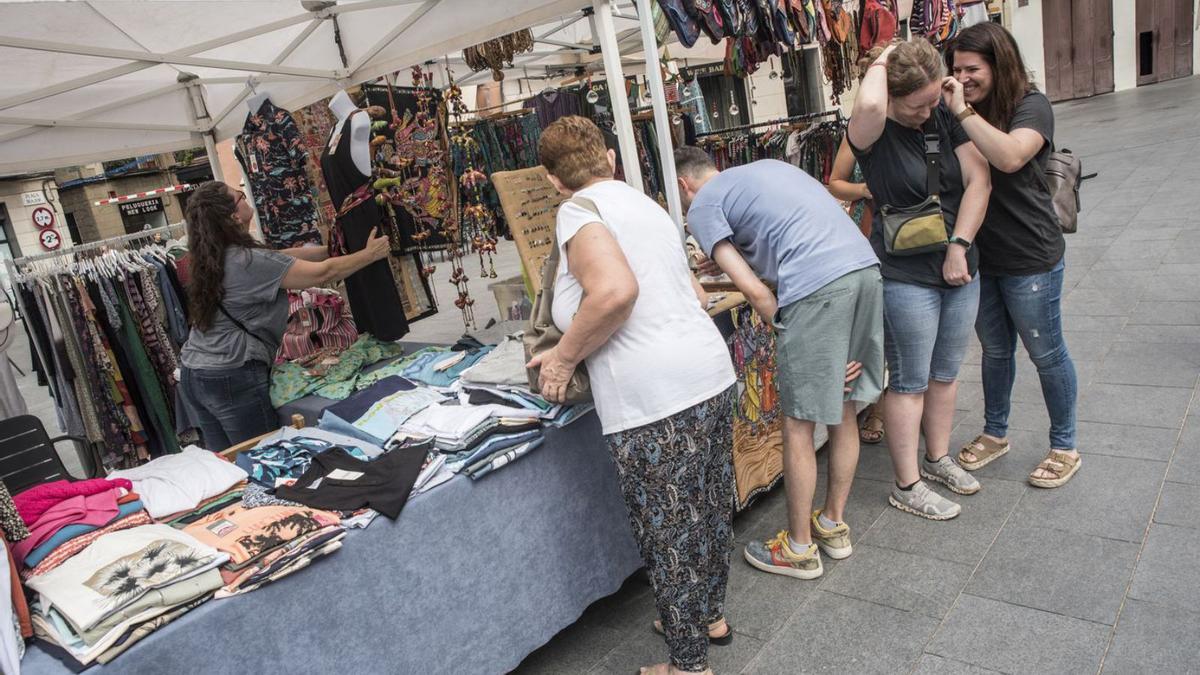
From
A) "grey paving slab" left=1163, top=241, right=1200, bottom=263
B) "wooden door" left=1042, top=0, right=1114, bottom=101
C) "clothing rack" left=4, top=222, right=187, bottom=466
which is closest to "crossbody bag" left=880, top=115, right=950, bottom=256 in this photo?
"clothing rack" left=4, top=222, right=187, bottom=466

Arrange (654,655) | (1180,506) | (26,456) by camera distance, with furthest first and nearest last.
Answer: (26,456) → (1180,506) → (654,655)

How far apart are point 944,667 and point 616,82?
2230 millimetres

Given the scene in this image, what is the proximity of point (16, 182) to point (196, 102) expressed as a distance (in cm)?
1612

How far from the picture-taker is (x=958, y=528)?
9.32 feet

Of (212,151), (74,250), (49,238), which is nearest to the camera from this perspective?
(74,250)

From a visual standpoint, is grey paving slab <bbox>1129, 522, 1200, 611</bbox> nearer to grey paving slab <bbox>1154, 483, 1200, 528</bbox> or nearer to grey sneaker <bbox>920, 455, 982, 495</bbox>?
grey paving slab <bbox>1154, 483, 1200, 528</bbox>

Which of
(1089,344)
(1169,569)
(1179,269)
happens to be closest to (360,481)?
(1169,569)

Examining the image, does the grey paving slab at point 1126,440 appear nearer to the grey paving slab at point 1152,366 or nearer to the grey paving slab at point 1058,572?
the grey paving slab at point 1152,366

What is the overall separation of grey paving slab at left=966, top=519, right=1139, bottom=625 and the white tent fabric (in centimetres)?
250

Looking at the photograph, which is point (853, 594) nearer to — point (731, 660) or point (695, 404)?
point (731, 660)

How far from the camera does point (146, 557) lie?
1718mm

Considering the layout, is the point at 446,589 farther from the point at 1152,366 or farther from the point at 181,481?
the point at 1152,366

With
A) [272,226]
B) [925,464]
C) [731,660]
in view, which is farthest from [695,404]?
[272,226]

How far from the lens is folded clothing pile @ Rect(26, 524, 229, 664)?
5.13ft
